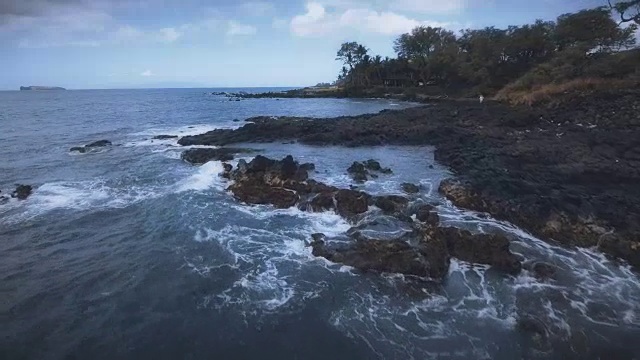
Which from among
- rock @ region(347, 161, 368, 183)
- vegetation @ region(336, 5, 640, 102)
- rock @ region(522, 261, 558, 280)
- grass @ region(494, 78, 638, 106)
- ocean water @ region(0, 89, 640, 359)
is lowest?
ocean water @ region(0, 89, 640, 359)

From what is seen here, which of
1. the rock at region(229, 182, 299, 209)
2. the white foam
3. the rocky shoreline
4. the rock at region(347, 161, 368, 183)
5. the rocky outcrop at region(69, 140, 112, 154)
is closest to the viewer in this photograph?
the rocky shoreline

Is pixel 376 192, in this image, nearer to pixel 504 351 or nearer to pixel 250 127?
pixel 504 351

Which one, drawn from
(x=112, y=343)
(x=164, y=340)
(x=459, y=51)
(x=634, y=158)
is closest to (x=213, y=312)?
(x=164, y=340)

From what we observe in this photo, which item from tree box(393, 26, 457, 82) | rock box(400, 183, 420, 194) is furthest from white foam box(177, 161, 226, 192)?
tree box(393, 26, 457, 82)

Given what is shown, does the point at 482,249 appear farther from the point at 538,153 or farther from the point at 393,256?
the point at 538,153

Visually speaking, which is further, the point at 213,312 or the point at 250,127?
the point at 250,127

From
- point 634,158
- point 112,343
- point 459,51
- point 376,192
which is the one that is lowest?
point 112,343

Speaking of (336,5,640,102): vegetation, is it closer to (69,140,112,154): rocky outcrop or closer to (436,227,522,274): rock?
(436,227,522,274): rock
